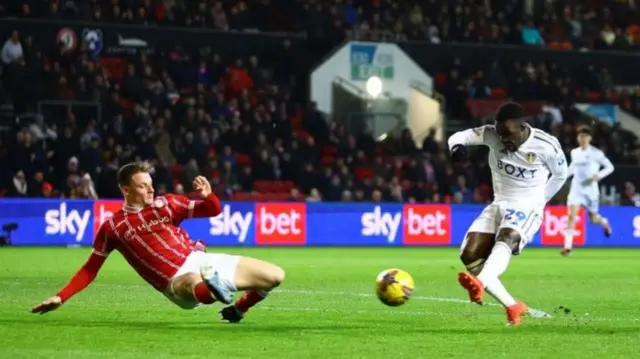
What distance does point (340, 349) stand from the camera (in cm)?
977

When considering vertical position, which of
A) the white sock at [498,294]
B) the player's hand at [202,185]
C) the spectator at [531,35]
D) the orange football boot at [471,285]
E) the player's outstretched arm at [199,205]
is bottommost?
the white sock at [498,294]

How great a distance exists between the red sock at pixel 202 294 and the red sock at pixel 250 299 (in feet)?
2.17

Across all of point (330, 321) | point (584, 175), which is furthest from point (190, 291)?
point (584, 175)

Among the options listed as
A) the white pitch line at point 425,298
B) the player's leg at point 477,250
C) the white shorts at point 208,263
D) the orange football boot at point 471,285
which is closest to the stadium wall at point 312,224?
the white pitch line at point 425,298

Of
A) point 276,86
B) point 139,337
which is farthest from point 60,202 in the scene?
point 139,337

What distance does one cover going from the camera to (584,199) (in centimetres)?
2653

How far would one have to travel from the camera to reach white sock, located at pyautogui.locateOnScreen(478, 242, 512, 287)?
11898mm

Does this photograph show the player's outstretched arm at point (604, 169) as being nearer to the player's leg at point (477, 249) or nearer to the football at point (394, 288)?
the player's leg at point (477, 249)

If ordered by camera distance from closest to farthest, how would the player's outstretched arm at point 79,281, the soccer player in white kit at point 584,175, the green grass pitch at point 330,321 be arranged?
the green grass pitch at point 330,321
the player's outstretched arm at point 79,281
the soccer player in white kit at point 584,175

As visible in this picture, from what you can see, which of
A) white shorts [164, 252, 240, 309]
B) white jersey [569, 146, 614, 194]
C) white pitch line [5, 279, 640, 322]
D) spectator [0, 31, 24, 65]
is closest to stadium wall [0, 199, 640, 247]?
white jersey [569, 146, 614, 194]

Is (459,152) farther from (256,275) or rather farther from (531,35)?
(531,35)

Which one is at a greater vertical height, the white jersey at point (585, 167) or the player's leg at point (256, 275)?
the player's leg at point (256, 275)

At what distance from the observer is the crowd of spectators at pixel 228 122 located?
95.1 ft

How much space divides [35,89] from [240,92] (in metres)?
5.02
